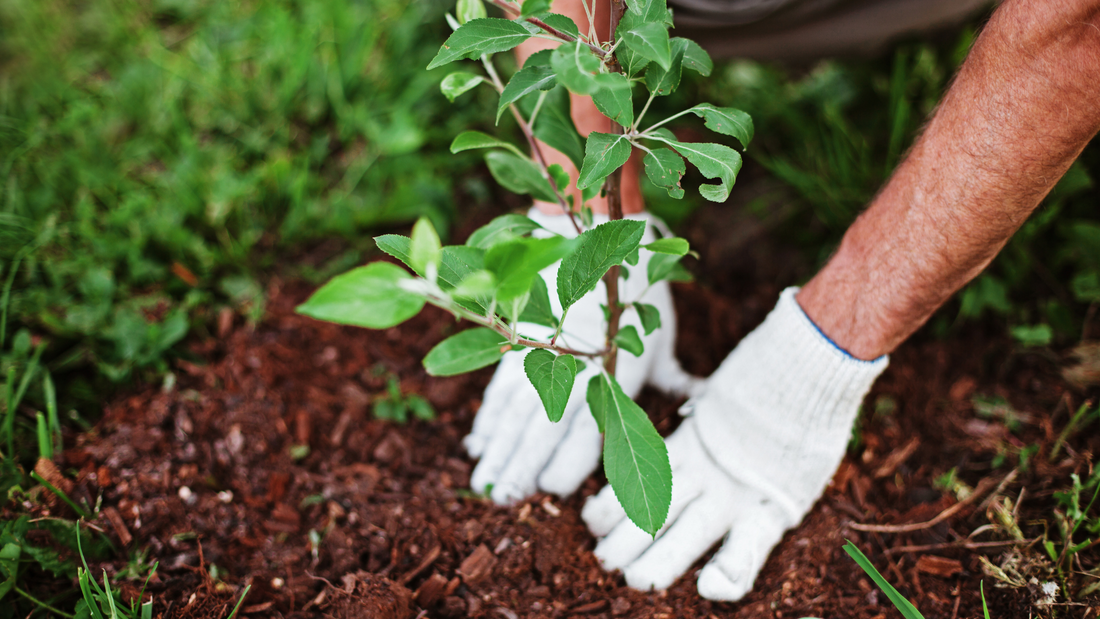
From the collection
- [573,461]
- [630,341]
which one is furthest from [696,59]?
[573,461]

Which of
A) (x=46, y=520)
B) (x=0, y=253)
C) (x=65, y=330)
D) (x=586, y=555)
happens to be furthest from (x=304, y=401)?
(x=0, y=253)

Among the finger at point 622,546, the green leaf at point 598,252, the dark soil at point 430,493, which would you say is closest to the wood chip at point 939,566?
the dark soil at point 430,493

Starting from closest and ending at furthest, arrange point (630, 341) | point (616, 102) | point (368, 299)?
point (368, 299) → point (616, 102) → point (630, 341)

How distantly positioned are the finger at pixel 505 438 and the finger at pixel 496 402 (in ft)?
0.09

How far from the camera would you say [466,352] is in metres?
0.91

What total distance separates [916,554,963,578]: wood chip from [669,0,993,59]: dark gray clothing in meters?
1.36

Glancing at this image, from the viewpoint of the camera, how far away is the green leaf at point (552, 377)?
0.89 metres

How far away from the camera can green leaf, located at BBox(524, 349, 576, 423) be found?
2.92 ft

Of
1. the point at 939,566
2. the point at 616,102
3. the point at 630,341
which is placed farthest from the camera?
the point at 939,566

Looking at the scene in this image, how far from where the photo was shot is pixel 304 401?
1608mm

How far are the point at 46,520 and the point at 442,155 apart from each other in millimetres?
1506

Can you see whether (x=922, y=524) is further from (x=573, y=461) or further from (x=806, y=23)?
(x=806, y=23)

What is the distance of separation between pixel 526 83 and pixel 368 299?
0.39 meters

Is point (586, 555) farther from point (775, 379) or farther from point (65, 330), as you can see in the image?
point (65, 330)
